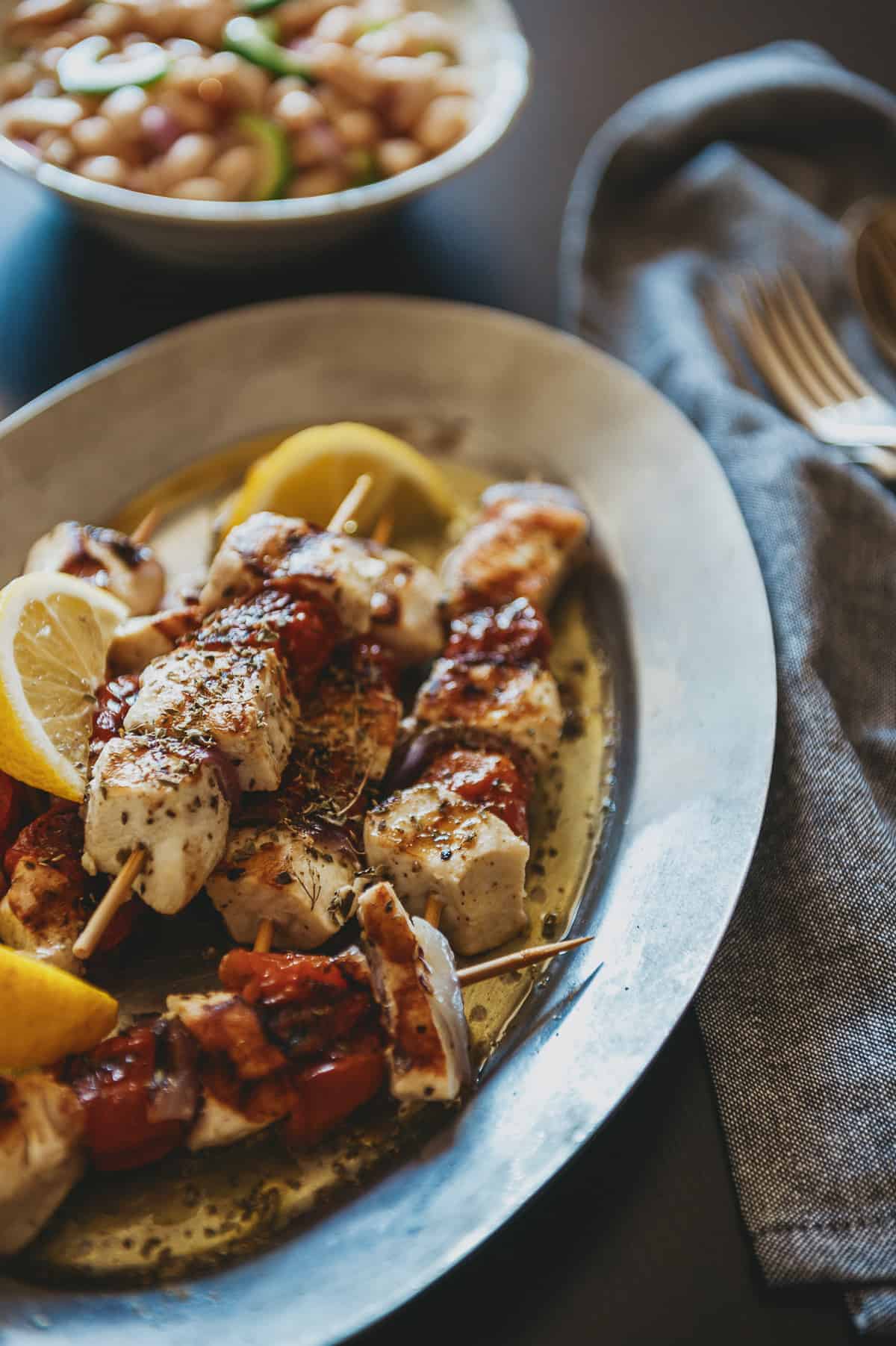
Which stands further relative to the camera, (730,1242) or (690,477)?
(690,477)

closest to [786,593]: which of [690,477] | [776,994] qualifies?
[690,477]

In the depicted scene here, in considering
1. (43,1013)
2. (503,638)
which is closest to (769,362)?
Answer: (503,638)

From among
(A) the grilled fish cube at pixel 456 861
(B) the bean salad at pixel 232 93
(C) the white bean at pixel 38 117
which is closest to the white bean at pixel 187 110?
(B) the bean salad at pixel 232 93

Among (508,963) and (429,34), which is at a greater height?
(429,34)

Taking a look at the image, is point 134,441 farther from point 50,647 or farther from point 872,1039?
point 872,1039

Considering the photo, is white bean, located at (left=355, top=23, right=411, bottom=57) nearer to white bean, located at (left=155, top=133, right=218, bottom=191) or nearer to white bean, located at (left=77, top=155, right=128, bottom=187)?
white bean, located at (left=155, top=133, right=218, bottom=191)

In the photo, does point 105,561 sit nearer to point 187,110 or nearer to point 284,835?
point 284,835
